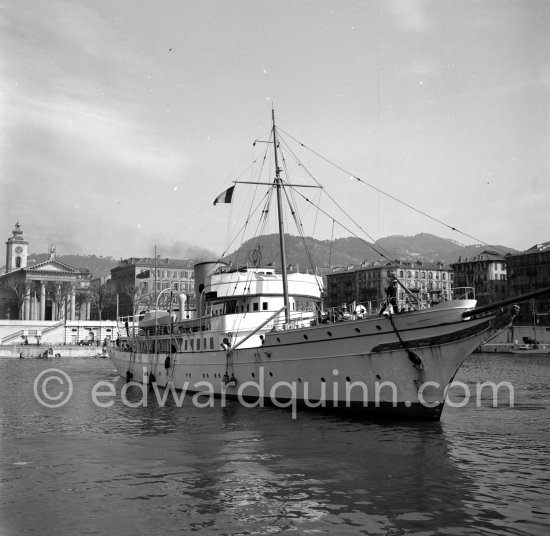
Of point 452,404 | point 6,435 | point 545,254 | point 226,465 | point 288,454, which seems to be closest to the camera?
point 226,465

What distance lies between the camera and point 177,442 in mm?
21547

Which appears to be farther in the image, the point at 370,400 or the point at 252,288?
the point at 252,288

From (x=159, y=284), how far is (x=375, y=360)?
143382 millimetres

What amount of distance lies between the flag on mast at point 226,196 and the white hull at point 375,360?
8893 mm

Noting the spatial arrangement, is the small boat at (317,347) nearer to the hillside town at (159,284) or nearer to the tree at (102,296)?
the hillside town at (159,284)

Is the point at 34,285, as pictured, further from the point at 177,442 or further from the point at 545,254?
the point at 177,442

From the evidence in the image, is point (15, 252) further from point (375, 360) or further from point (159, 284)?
point (375, 360)

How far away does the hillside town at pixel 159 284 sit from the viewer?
122 m

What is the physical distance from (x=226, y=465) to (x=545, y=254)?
117 m

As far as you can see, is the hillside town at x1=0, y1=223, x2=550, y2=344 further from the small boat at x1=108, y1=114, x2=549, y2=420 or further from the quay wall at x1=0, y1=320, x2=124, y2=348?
the small boat at x1=108, y1=114, x2=549, y2=420

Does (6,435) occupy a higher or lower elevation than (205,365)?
lower

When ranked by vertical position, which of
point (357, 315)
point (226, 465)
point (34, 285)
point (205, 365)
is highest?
point (34, 285)

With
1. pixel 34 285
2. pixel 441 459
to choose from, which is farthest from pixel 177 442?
pixel 34 285

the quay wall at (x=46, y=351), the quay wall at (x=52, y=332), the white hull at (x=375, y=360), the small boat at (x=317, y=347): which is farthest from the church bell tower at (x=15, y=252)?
the white hull at (x=375, y=360)
